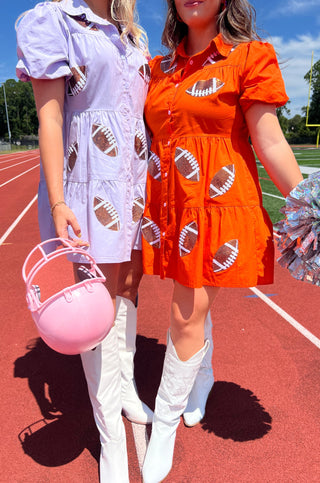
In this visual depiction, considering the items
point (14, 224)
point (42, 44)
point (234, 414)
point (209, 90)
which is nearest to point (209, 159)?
point (209, 90)

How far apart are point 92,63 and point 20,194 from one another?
12.6m

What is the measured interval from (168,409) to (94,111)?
1381 mm

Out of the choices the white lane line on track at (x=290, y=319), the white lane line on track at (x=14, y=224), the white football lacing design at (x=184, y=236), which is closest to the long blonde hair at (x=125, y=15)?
the white football lacing design at (x=184, y=236)

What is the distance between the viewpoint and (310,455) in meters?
2.08

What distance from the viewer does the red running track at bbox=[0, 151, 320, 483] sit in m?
2.03

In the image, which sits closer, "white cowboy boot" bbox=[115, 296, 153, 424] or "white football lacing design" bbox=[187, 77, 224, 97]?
"white football lacing design" bbox=[187, 77, 224, 97]

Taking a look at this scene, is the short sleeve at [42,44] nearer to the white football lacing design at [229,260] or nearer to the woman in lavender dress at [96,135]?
the woman in lavender dress at [96,135]

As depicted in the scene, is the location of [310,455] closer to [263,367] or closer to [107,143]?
[263,367]

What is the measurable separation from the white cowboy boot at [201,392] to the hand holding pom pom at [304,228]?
Answer: 806mm

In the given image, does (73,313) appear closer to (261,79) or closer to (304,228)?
(304,228)

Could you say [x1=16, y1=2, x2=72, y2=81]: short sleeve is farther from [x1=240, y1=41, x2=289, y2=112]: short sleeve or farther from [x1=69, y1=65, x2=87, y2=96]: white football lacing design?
[x1=240, y1=41, x2=289, y2=112]: short sleeve

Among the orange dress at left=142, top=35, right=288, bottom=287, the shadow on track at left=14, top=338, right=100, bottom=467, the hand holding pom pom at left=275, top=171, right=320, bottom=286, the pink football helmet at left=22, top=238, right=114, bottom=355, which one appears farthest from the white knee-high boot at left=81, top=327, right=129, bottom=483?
the hand holding pom pom at left=275, top=171, right=320, bottom=286

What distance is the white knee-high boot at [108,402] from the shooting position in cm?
187

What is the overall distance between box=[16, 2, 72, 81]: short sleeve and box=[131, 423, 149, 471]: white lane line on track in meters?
1.85
